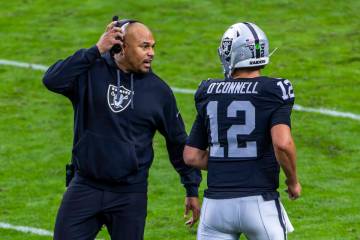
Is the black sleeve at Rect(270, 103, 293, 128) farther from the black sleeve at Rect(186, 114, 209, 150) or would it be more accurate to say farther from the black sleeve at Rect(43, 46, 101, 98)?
the black sleeve at Rect(43, 46, 101, 98)

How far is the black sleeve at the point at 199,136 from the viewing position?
6.97m

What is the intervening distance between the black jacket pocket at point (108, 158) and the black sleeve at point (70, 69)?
0.37 m

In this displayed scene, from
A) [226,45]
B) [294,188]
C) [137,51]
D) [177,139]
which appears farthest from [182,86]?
[294,188]

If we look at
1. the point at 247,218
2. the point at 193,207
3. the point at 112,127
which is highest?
the point at 112,127

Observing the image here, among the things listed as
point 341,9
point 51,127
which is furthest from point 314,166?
point 341,9

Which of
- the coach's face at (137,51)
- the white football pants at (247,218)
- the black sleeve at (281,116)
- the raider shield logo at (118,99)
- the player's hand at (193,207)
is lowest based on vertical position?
the player's hand at (193,207)

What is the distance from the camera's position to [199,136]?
7012mm

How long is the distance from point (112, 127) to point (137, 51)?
1.70ft

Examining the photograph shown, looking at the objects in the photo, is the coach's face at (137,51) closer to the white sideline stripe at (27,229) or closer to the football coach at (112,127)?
the football coach at (112,127)

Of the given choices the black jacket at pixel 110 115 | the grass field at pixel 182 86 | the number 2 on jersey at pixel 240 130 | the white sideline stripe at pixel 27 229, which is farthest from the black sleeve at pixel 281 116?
the white sideline stripe at pixel 27 229

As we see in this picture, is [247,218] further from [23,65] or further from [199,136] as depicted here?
[23,65]

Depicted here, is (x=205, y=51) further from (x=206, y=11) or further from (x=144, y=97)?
(x=144, y=97)

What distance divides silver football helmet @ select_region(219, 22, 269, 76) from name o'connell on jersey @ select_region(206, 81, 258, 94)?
0.12m

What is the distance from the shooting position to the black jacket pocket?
732cm
